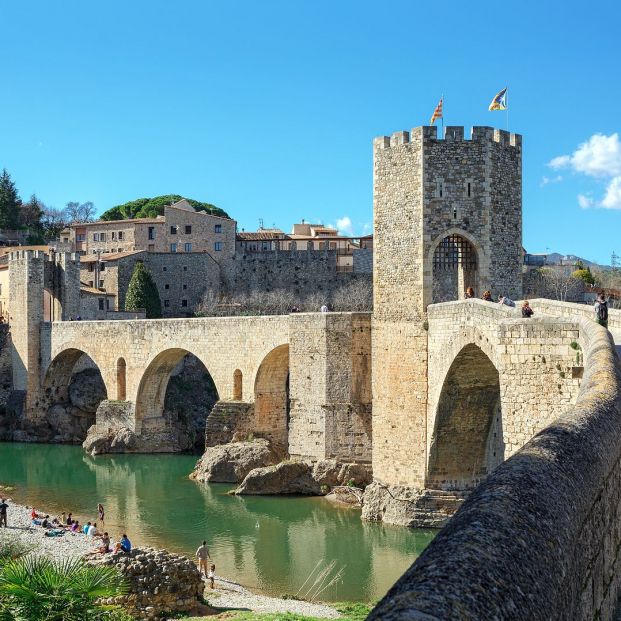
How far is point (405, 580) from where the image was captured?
328 centimetres

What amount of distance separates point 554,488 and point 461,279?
648 inches

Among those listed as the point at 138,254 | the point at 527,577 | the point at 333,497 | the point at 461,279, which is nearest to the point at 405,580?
the point at 527,577

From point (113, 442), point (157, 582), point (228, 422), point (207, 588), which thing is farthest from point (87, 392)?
point (157, 582)

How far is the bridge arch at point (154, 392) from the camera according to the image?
3456 centimetres

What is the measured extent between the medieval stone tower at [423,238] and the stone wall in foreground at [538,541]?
42.0ft

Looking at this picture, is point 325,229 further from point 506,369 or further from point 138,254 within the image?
point 506,369

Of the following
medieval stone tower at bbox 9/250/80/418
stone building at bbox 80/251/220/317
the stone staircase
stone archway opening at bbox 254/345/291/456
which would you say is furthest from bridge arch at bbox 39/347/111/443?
stone archway opening at bbox 254/345/291/456

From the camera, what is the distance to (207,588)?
17.1 metres

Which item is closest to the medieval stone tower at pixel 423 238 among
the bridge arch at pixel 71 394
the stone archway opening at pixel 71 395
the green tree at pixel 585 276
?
the bridge arch at pixel 71 394

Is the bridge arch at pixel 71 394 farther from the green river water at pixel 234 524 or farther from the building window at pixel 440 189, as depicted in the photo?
the building window at pixel 440 189

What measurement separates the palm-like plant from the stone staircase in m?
17.9

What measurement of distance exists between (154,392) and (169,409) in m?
1.27

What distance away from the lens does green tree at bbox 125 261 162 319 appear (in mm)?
47906

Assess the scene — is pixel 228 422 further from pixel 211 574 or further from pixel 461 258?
pixel 461 258
